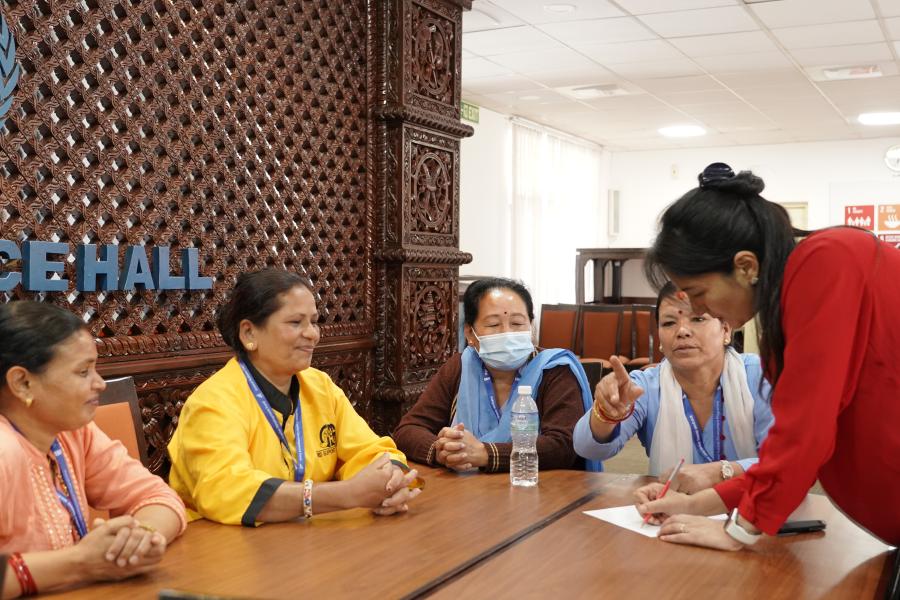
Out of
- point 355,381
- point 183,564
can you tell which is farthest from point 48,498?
point 355,381

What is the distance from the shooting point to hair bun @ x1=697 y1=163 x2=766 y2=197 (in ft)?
5.49

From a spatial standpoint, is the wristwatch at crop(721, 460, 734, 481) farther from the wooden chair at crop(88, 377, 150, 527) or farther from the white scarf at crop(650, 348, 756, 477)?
the wooden chair at crop(88, 377, 150, 527)

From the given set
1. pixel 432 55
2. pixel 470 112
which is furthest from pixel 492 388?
pixel 470 112

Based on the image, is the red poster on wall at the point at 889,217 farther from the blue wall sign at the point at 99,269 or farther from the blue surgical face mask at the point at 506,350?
the blue wall sign at the point at 99,269

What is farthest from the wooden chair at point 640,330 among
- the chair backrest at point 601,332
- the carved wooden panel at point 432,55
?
the carved wooden panel at point 432,55

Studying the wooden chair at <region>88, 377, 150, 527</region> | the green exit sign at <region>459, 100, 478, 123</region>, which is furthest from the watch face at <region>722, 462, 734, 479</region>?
the green exit sign at <region>459, 100, 478, 123</region>

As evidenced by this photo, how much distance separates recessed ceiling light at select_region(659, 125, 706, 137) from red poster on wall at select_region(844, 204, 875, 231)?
7.55 ft

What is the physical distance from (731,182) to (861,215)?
1087cm

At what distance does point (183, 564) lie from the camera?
1638 millimetres

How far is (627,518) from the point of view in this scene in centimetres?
198

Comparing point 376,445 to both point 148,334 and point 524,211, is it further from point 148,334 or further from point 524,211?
point 524,211

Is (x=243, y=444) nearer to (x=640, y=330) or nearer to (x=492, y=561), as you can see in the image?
(x=492, y=561)

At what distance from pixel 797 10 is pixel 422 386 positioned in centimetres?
351

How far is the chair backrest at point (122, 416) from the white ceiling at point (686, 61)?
12.9 ft
